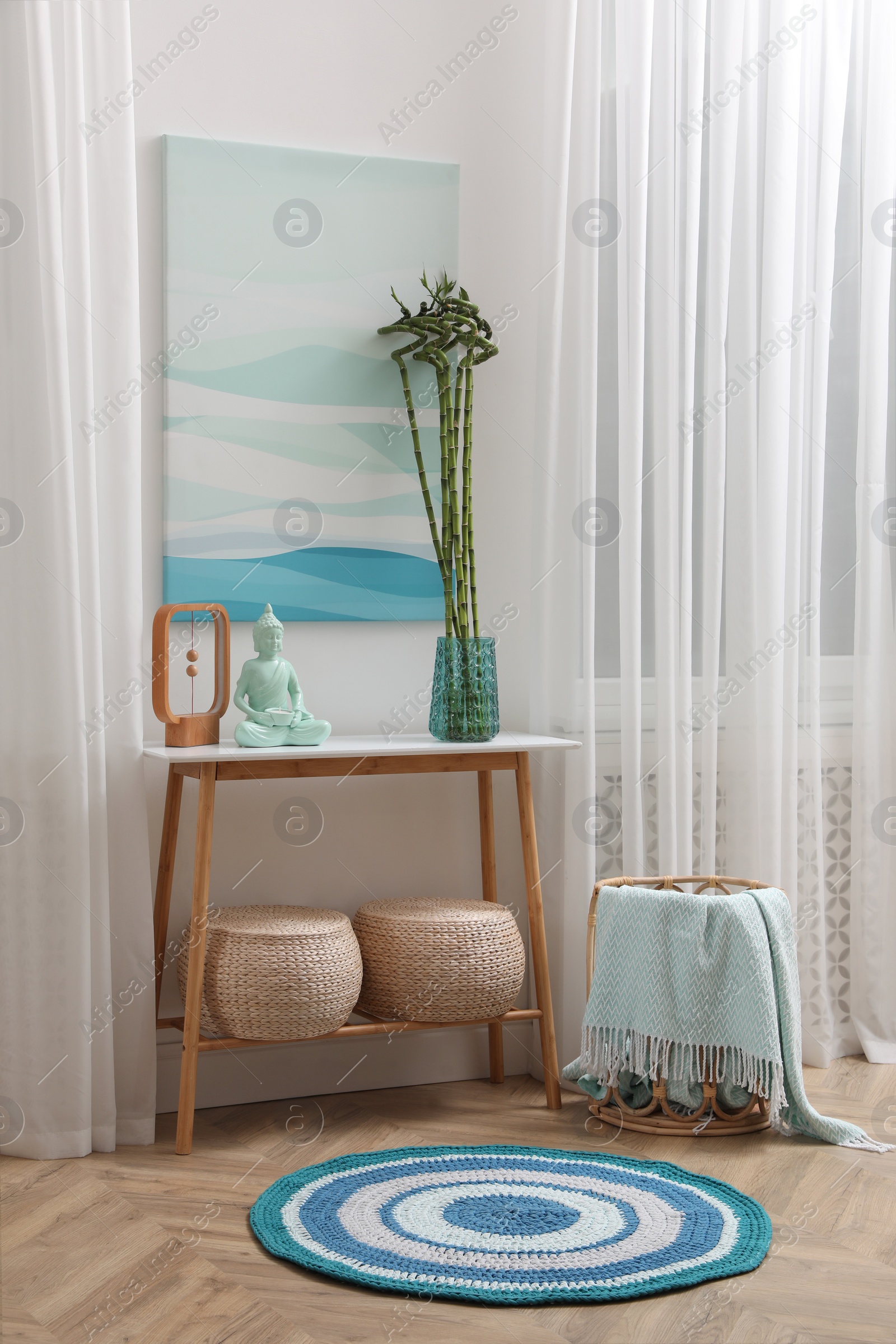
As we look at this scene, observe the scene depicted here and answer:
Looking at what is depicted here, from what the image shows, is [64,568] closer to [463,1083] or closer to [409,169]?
[409,169]

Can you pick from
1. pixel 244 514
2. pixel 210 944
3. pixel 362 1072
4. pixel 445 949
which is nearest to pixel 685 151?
pixel 244 514

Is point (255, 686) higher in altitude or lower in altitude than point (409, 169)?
lower

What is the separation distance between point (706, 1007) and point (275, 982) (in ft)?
2.45

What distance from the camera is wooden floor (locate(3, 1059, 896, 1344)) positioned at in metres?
1.49

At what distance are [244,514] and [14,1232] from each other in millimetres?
1310

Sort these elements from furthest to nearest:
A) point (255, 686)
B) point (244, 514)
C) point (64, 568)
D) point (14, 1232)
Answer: point (244, 514)
point (255, 686)
point (64, 568)
point (14, 1232)

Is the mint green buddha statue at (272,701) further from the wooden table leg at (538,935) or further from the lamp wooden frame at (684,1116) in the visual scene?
the lamp wooden frame at (684,1116)

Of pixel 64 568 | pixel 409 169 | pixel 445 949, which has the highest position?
pixel 409 169

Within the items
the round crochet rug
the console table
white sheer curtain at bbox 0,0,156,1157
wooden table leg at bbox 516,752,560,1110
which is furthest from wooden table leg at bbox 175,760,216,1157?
wooden table leg at bbox 516,752,560,1110

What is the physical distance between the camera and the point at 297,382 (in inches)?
96.5

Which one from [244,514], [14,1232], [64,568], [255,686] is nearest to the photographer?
[14,1232]

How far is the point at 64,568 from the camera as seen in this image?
208 centimetres

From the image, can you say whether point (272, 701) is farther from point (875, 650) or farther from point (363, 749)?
point (875, 650)

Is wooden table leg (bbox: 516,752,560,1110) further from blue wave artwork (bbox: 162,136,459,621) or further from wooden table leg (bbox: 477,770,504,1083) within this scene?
blue wave artwork (bbox: 162,136,459,621)
